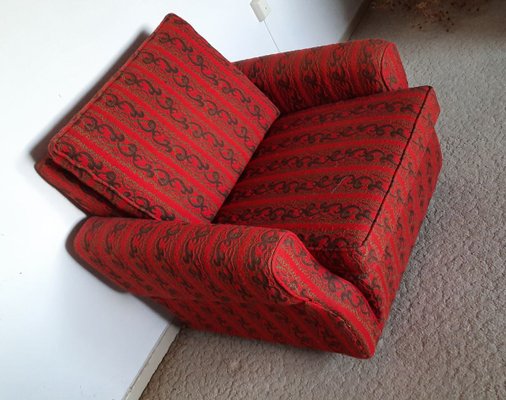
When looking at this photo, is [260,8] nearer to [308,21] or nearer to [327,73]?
[308,21]

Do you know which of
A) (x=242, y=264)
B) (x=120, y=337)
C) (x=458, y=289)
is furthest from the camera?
(x=120, y=337)

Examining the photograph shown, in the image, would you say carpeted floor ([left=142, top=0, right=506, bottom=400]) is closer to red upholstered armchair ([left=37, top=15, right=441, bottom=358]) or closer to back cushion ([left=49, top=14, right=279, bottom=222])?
red upholstered armchair ([left=37, top=15, right=441, bottom=358])

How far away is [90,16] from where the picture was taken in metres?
1.48

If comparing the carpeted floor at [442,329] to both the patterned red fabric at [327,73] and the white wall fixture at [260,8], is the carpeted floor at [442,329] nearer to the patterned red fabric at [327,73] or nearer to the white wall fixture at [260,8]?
the patterned red fabric at [327,73]

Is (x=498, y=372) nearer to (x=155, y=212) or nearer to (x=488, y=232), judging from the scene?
(x=488, y=232)

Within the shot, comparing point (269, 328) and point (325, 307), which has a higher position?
point (325, 307)

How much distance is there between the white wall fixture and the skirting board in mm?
1254

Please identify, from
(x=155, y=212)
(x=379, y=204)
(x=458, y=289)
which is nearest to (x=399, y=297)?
(x=458, y=289)

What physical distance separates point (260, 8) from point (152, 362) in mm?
1408

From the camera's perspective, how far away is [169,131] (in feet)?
4.66

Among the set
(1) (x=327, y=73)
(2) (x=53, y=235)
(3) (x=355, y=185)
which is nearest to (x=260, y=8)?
(1) (x=327, y=73)

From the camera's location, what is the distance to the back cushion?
131 centimetres

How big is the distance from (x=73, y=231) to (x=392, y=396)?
3.16ft

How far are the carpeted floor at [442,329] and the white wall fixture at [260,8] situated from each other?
798 mm
